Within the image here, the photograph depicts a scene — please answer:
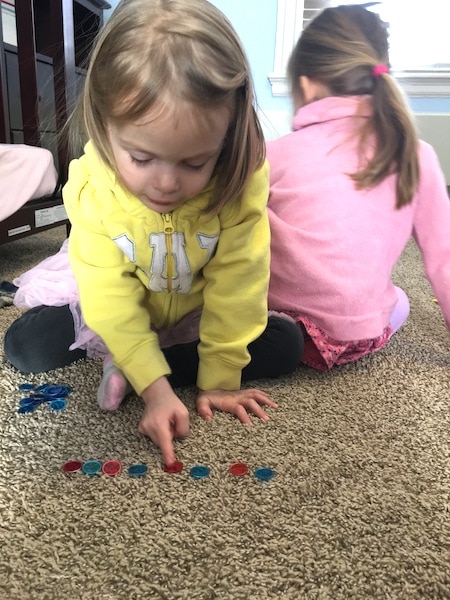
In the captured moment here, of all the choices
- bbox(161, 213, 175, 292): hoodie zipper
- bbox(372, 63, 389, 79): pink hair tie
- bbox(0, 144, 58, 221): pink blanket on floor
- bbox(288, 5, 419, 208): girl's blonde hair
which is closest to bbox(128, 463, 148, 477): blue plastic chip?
bbox(161, 213, 175, 292): hoodie zipper

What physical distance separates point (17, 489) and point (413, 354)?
2.21 feet

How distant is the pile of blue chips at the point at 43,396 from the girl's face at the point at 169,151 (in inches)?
11.5

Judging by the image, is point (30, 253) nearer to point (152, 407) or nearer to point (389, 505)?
point (152, 407)

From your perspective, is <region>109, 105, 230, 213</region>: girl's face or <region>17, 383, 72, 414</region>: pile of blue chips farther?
<region>17, 383, 72, 414</region>: pile of blue chips

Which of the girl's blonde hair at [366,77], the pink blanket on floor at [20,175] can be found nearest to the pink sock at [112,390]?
the girl's blonde hair at [366,77]

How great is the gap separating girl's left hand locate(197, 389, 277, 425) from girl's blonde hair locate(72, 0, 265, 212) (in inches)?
13.0

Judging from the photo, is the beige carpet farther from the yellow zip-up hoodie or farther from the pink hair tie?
the pink hair tie

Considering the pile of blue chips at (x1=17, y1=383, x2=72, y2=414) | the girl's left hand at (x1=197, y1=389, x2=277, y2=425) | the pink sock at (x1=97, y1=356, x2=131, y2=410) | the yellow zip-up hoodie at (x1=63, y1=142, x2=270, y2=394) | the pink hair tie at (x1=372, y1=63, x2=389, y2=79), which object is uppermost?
the pink hair tie at (x1=372, y1=63, x2=389, y2=79)

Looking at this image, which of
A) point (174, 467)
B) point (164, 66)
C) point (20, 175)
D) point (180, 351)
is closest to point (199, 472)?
point (174, 467)

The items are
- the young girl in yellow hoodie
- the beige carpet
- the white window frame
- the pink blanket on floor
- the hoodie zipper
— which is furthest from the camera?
the white window frame

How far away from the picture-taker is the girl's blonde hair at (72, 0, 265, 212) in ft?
1.81

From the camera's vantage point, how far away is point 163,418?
0.65 m

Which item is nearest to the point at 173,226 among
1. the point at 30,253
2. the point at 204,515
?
the point at 204,515

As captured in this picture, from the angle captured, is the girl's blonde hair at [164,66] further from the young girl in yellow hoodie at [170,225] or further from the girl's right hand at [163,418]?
the girl's right hand at [163,418]
